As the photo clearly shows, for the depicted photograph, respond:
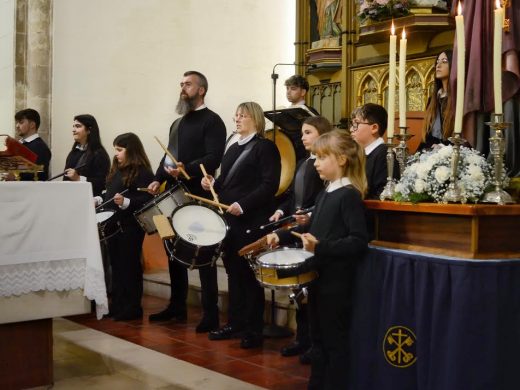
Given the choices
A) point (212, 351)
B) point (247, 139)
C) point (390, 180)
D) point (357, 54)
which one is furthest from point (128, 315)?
point (357, 54)

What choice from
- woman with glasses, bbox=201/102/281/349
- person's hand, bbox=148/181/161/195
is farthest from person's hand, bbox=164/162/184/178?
woman with glasses, bbox=201/102/281/349

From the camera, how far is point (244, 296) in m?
5.20

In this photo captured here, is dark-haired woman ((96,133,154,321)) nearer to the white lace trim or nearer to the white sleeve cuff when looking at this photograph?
the white sleeve cuff

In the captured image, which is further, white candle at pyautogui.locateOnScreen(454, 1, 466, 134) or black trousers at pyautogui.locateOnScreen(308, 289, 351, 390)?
black trousers at pyautogui.locateOnScreen(308, 289, 351, 390)

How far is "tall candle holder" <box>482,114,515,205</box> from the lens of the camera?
297 cm

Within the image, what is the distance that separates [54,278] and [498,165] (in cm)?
229

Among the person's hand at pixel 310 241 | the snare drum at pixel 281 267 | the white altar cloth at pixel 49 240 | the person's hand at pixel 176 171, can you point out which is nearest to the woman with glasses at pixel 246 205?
the person's hand at pixel 176 171

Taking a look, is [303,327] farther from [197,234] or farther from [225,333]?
[197,234]

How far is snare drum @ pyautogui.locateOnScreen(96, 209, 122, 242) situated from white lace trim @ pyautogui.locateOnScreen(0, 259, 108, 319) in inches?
76.9

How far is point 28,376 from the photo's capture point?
385cm

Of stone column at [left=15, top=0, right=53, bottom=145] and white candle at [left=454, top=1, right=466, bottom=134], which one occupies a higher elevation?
stone column at [left=15, top=0, right=53, bottom=145]

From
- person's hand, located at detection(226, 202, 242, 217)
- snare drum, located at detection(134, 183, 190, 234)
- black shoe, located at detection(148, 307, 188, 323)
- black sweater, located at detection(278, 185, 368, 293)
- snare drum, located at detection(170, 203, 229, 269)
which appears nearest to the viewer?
black sweater, located at detection(278, 185, 368, 293)

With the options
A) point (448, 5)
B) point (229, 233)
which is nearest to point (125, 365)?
point (229, 233)

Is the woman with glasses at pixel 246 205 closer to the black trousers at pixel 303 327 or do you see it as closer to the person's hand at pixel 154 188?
the black trousers at pixel 303 327
